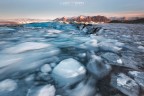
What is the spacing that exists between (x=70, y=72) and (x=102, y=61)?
2.56 feet

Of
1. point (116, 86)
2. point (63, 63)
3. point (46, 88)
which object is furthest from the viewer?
point (63, 63)

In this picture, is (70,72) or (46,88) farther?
(70,72)

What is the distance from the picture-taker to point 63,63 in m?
2.63

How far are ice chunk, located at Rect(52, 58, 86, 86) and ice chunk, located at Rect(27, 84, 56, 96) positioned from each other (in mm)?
157

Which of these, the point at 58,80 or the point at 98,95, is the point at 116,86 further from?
the point at 58,80

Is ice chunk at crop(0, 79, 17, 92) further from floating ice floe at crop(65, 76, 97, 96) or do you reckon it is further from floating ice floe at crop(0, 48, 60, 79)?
floating ice floe at crop(65, 76, 97, 96)

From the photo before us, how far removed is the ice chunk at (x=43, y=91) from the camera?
1.81m

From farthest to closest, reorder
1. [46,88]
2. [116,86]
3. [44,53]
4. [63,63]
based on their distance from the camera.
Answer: [44,53] → [63,63] → [116,86] → [46,88]

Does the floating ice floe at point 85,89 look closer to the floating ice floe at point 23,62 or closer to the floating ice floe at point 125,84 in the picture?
the floating ice floe at point 125,84

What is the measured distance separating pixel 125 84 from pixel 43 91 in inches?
36.6

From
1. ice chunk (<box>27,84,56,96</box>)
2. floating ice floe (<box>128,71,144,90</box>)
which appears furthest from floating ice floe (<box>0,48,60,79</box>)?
floating ice floe (<box>128,71,144,90</box>)

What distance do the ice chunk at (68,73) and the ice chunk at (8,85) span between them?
0.48m

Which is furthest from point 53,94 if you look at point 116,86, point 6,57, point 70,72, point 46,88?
point 6,57

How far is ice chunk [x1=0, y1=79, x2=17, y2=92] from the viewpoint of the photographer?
190cm
